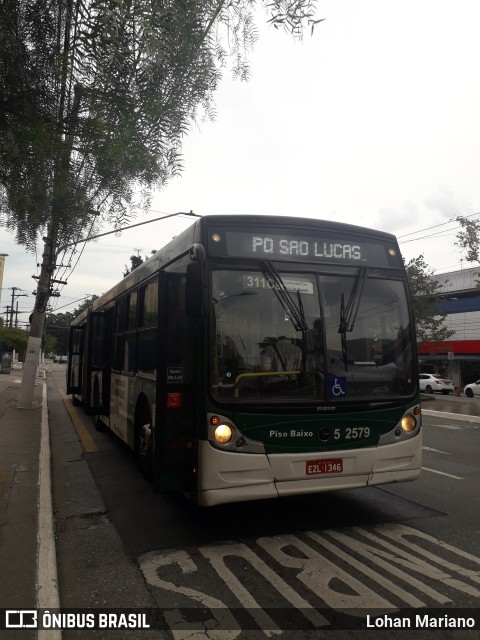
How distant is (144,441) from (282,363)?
264 centimetres

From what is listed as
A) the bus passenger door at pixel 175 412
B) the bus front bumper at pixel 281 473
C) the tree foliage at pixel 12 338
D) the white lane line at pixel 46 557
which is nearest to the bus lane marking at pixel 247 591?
the bus front bumper at pixel 281 473

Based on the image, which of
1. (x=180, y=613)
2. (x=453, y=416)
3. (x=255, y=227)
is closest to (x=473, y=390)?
(x=453, y=416)

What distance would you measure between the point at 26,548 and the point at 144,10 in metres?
4.53

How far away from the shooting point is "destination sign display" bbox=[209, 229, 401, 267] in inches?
199

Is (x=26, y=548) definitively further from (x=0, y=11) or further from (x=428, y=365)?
(x=428, y=365)

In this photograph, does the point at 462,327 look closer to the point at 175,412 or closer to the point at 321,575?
the point at 175,412

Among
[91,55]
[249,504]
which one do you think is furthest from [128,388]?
[91,55]

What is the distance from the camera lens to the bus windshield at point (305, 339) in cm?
484

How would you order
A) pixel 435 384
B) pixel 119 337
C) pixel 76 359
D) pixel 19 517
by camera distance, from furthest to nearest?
pixel 435 384 → pixel 76 359 → pixel 119 337 → pixel 19 517

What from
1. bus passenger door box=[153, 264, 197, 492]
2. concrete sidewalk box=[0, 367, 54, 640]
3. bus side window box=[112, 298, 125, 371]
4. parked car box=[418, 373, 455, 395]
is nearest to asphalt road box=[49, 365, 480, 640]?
concrete sidewalk box=[0, 367, 54, 640]

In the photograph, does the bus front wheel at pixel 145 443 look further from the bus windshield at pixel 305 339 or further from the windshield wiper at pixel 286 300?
the windshield wiper at pixel 286 300

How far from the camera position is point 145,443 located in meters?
6.63

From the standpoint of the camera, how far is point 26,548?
471 cm

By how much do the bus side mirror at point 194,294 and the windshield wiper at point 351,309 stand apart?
145 centimetres
